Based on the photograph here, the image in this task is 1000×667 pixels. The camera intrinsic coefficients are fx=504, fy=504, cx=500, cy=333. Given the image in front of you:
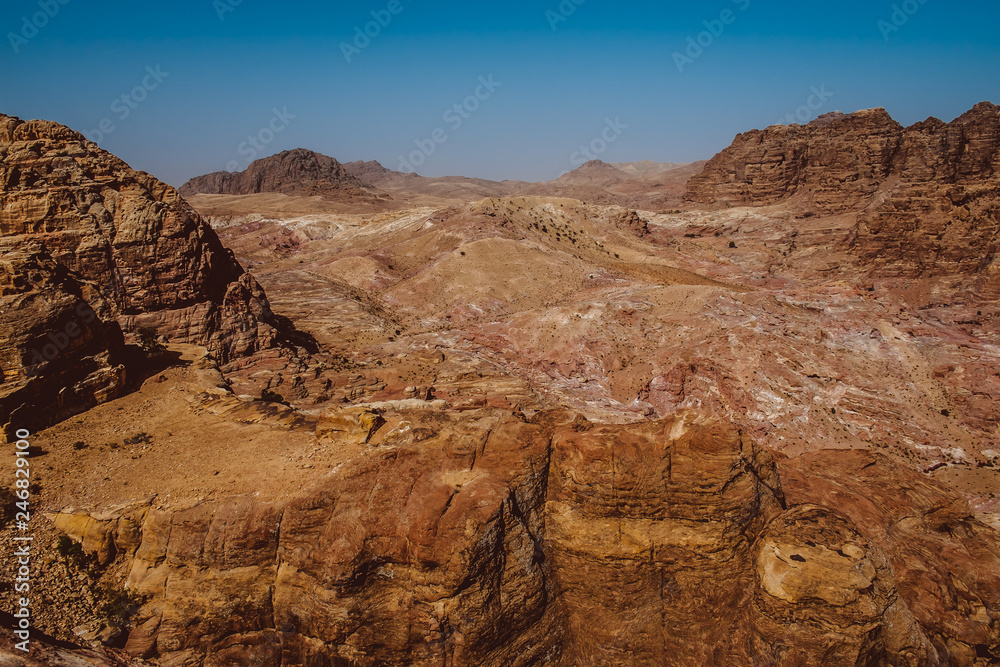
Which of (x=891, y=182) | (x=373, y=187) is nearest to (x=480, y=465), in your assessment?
(x=891, y=182)

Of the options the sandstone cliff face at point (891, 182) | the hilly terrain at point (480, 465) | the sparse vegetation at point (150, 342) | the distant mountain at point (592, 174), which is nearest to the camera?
the hilly terrain at point (480, 465)

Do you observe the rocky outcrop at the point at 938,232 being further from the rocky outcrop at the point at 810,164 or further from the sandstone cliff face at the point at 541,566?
the sandstone cliff face at the point at 541,566

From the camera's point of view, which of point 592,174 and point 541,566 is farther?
point 592,174

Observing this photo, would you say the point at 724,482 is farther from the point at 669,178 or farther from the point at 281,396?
the point at 669,178

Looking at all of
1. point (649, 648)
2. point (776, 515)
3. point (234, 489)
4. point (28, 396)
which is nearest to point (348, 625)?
point (234, 489)

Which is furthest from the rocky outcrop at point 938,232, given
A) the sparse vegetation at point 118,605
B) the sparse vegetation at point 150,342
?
the sparse vegetation at point 150,342

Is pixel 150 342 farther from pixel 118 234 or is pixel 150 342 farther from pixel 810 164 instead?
pixel 810 164
